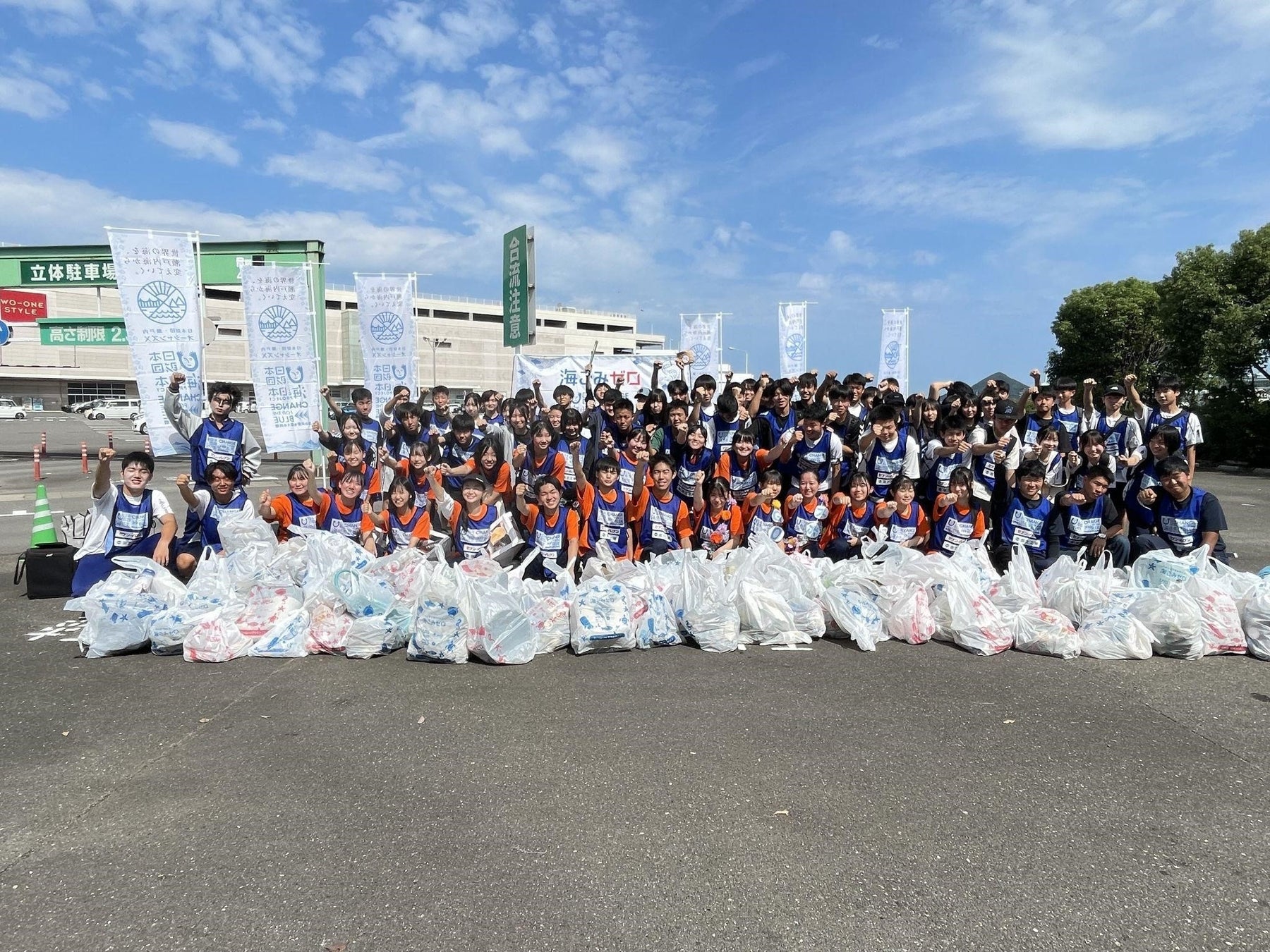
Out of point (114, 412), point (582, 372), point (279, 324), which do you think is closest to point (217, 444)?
point (279, 324)

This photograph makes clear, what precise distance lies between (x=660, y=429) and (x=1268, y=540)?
7.27 m

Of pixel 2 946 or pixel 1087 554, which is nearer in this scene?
pixel 2 946

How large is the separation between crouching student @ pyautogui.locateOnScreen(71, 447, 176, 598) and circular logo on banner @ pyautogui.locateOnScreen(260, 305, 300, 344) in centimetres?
351

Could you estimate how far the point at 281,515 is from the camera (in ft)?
20.0

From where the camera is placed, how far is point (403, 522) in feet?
19.8

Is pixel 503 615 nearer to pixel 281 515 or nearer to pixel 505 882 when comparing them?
pixel 505 882

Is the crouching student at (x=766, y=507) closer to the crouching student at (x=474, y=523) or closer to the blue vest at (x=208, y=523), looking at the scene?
the crouching student at (x=474, y=523)

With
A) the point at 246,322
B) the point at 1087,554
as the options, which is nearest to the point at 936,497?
the point at 1087,554

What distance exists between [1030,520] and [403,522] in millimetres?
4784

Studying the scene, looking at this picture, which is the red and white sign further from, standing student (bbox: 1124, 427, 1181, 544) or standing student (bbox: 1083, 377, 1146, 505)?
standing student (bbox: 1124, 427, 1181, 544)

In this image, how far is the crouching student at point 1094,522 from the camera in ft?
19.1

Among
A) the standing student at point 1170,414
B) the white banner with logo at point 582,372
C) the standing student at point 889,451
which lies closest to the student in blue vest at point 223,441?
the standing student at point 889,451

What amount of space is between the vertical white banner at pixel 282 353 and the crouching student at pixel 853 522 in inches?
231

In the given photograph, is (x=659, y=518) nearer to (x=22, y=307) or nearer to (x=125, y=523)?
(x=125, y=523)
